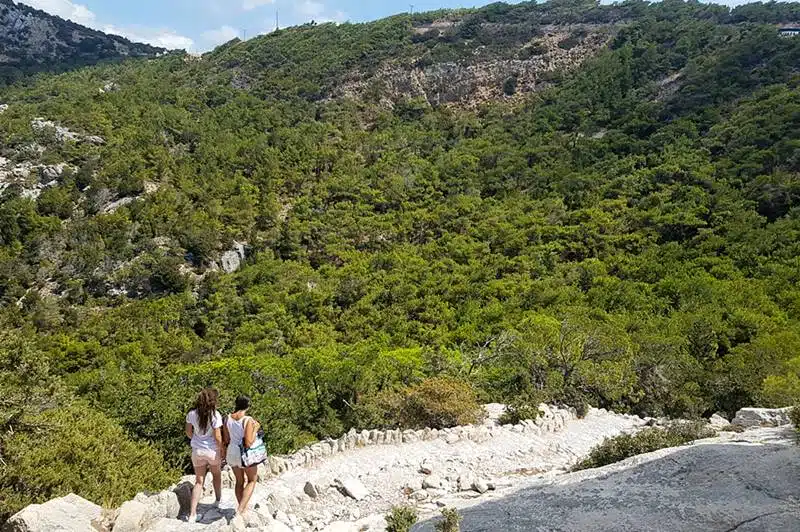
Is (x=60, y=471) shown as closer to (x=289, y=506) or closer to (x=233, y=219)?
(x=289, y=506)

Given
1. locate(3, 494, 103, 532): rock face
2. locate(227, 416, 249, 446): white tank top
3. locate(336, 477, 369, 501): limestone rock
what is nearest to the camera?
locate(3, 494, 103, 532): rock face

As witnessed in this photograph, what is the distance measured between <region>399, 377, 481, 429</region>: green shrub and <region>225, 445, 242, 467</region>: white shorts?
327 inches

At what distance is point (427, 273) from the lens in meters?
46.1

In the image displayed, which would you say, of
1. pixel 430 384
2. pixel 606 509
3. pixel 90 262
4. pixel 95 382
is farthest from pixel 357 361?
pixel 90 262

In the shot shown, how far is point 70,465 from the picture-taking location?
937 cm

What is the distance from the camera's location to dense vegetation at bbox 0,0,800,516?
2052 centimetres

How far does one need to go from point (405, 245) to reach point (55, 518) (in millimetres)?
47407

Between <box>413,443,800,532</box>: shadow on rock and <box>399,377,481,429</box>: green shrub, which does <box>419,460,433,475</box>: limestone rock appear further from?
<box>399,377,481,429</box>: green shrub

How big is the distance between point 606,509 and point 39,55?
136 m

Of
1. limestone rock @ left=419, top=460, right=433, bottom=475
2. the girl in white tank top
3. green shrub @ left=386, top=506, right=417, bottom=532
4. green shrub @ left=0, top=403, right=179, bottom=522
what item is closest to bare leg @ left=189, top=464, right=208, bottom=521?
the girl in white tank top

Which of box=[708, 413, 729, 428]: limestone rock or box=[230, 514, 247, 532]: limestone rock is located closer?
box=[230, 514, 247, 532]: limestone rock

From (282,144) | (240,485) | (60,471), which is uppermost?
(282,144)

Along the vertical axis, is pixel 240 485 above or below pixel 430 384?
above

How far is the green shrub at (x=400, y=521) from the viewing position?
275 inches
